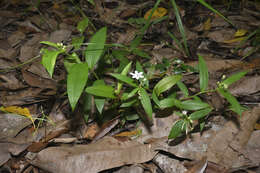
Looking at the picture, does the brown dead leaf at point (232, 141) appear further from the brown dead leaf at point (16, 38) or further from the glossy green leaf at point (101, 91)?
Answer: the brown dead leaf at point (16, 38)

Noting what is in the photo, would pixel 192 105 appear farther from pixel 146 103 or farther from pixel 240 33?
pixel 240 33

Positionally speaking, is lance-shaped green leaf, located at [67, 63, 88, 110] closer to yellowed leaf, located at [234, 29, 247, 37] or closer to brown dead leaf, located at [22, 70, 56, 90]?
brown dead leaf, located at [22, 70, 56, 90]

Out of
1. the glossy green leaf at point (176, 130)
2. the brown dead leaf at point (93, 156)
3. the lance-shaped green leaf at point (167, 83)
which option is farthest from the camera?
the lance-shaped green leaf at point (167, 83)

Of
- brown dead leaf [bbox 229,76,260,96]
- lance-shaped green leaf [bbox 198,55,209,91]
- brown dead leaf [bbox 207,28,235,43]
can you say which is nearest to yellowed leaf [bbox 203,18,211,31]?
brown dead leaf [bbox 207,28,235,43]

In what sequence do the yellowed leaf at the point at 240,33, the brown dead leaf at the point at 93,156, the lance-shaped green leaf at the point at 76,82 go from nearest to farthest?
the lance-shaped green leaf at the point at 76,82
the brown dead leaf at the point at 93,156
the yellowed leaf at the point at 240,33

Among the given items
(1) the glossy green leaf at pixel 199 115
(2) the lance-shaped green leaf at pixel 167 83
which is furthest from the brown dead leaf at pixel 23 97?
(1) the glossy green leaf at pixel 199 115

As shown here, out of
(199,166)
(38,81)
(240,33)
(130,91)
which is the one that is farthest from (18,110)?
(240,33)

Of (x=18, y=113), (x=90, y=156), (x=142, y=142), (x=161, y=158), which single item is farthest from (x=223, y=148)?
(x=18, y=113)
